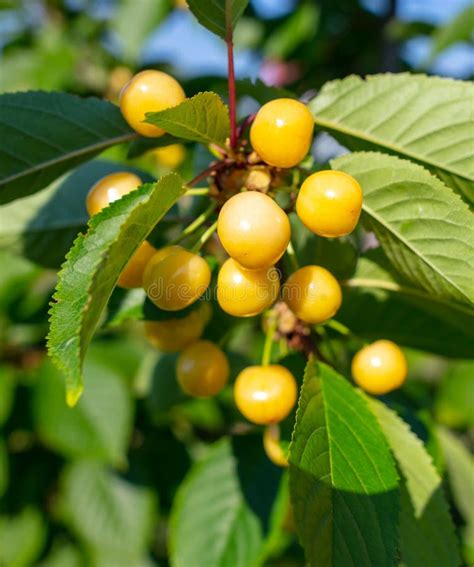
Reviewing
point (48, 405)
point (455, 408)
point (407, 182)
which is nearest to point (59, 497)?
point (48, 405)

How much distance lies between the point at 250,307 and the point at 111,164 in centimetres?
68

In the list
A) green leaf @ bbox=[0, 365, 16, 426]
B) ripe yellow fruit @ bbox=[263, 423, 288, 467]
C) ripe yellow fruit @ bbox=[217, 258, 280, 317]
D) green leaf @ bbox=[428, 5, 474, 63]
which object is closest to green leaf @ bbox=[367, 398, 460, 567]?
ripe yellow fruit @ bbox=[263, 423, 288, 467]

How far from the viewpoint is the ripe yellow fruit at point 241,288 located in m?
0.85

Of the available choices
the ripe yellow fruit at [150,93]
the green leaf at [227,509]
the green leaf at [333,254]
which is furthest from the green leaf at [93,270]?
the green leaf at [227,509]

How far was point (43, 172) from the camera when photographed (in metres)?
1.07

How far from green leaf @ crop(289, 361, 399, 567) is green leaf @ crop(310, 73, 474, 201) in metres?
0.42

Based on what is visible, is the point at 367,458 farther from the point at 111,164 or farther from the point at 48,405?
the point at 48,405

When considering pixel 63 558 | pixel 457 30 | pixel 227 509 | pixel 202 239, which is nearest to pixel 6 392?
pixel 63 558

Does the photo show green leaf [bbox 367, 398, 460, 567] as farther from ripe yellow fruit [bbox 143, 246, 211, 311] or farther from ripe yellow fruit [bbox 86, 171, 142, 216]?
ripe yellow fruit [bbox 86, 171, 142, 216]

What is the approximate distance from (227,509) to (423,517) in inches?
19.4

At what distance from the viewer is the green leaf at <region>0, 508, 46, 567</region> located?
93.4 inches

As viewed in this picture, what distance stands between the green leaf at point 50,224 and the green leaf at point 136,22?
1438 millimetres

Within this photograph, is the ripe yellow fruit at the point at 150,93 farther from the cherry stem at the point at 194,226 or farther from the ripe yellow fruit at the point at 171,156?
the ripe yellow fruit at the point at 171,156

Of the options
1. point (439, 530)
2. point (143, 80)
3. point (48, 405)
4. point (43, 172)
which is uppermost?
point (143, 80)
